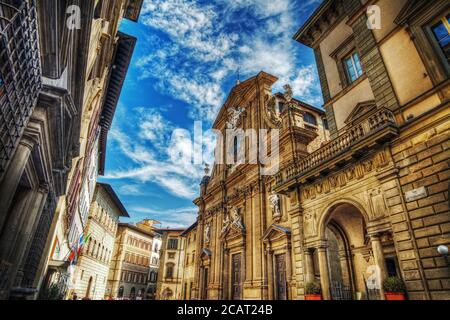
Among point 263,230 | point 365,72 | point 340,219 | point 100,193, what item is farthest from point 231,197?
point 100,193

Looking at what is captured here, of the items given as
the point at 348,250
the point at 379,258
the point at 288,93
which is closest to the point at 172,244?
the point at 288,93

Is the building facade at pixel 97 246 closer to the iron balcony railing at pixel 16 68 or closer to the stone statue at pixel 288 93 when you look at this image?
the stone statue at pixel 288 93

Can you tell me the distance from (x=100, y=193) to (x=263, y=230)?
2200 cm

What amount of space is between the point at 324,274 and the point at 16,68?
11138 millimetres

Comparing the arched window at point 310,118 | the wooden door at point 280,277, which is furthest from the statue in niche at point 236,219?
the arched window at point 310,118

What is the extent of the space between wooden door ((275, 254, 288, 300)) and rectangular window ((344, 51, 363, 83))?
10.2m

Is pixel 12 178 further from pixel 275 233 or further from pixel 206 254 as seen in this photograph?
pixel 206 254

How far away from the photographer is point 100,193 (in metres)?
31.0

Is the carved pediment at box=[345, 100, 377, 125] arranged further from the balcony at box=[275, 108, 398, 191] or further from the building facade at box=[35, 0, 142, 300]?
the building facade at box=[35, 0, 142, 300]

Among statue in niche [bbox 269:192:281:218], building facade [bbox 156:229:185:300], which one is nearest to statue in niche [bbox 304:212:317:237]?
statue in niche [bbox 269:192:281:218]

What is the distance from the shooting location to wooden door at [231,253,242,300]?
18706 mm

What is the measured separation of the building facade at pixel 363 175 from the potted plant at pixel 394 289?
0.22 metres

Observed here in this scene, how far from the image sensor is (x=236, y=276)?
1945 centimetres
